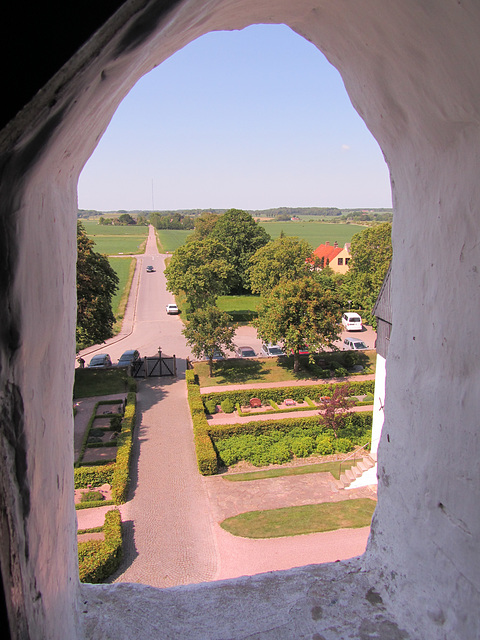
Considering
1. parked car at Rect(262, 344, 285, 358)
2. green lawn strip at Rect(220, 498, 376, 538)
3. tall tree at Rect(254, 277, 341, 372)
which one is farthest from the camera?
parked car at Rect(262, 344, 285, 358)

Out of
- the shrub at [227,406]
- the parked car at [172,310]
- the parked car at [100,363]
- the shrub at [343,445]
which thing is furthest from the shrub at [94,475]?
the parked car at [172,310]

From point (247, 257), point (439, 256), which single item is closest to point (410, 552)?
point (439, 256)

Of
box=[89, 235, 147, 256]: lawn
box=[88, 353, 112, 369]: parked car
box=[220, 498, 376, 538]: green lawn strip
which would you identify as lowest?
box=[220, 498, 376, 538]: green lawn strip

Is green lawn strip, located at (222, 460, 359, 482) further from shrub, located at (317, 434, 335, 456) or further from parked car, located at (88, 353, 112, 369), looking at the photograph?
parked car, located at (88, 353, 112, 369)

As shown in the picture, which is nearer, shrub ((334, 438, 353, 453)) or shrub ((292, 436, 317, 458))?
shrub ((292, 436, 317, 458))

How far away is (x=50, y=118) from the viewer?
1143mm

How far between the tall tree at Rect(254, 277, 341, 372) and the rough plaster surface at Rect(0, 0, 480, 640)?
1856 centimetres

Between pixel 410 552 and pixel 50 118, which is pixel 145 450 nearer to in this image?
pixel 410 552

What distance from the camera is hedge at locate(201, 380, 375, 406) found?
19797mm

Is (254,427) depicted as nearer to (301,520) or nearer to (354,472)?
(354,472)

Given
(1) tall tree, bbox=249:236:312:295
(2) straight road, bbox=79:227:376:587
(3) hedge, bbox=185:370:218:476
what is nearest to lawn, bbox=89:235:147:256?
(1) tall tree, bbox=249:236:312:295

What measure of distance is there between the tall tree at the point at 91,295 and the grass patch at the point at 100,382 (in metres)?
2.18

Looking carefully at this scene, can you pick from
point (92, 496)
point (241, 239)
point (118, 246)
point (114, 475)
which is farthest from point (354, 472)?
point (118, 246)

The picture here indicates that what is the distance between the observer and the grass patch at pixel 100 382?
21.0 meters
